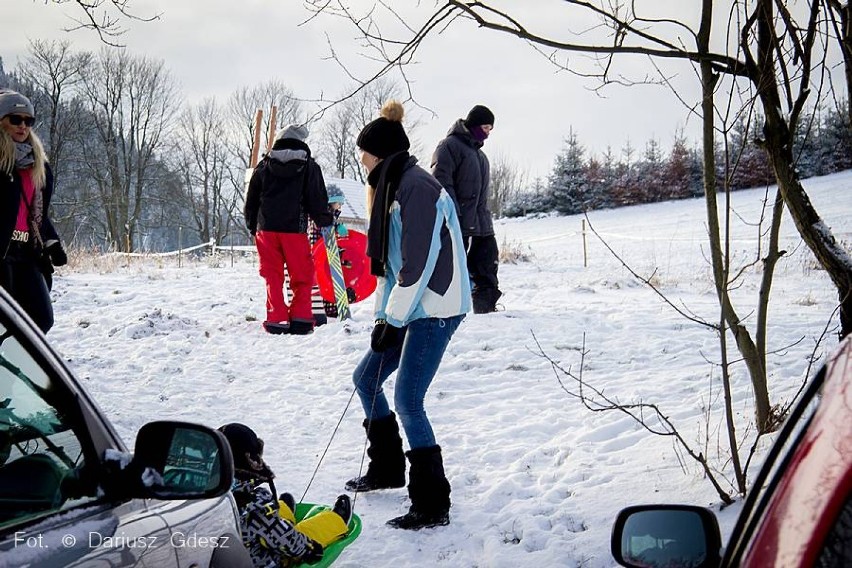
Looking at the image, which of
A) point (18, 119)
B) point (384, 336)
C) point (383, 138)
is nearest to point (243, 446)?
point (384, 336)

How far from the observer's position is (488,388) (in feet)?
19.6

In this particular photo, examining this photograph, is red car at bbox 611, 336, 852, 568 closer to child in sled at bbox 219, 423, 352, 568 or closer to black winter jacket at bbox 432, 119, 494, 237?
child in sled at bbox 219, 423, 352, 568

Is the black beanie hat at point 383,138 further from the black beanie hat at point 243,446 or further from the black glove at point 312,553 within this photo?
the black glove at point 312,553

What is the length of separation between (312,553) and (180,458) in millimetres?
1600

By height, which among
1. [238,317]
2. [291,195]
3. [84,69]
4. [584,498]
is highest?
[84,69]

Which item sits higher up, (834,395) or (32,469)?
(834,395)

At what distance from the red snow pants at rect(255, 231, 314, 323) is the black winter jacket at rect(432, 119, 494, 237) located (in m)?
1.66

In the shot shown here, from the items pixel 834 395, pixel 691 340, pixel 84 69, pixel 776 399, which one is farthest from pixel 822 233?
pixel 84 69

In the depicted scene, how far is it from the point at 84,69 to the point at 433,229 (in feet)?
123

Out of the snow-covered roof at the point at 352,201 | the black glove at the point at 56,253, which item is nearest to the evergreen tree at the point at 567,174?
the snow-covered roof at the point at 352,201

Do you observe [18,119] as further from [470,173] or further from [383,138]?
[470,173]

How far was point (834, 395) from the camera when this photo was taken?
84cm

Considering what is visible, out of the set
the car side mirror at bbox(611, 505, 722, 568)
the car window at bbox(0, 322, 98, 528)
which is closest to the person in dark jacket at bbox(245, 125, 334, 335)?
the car window at bbox(0, 322, 98, 528)

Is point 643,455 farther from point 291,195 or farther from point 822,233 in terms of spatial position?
point 291,195
